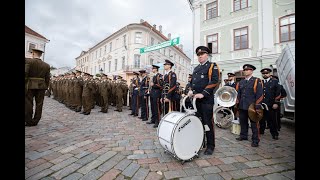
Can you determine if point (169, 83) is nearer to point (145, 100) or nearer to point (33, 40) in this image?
point (145, 100)

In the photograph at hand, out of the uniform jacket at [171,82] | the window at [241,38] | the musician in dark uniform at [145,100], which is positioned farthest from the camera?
the window at [241,38]

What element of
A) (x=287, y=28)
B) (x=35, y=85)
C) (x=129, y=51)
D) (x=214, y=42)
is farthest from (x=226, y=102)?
(x=129, y=51)

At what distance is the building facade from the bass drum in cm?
1286

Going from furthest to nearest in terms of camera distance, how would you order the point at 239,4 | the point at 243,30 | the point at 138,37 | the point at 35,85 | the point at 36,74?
1. the point at 138,37
2. the point at 239,4
3. the point at 243,30
4. the point at 36,74
5. the point at 35,85

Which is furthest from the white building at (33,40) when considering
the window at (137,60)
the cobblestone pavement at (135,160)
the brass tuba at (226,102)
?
the brass tuba at (226,102)

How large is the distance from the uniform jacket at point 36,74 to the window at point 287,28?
15.2 m

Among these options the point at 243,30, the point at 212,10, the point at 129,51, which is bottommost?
the point at 243,30

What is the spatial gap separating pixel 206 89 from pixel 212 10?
1583cm

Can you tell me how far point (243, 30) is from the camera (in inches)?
Result: 576

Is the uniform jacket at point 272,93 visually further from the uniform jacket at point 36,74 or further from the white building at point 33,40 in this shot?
the white building at point 33,40

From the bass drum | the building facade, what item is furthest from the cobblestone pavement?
the building facade

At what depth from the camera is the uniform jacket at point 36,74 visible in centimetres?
511
